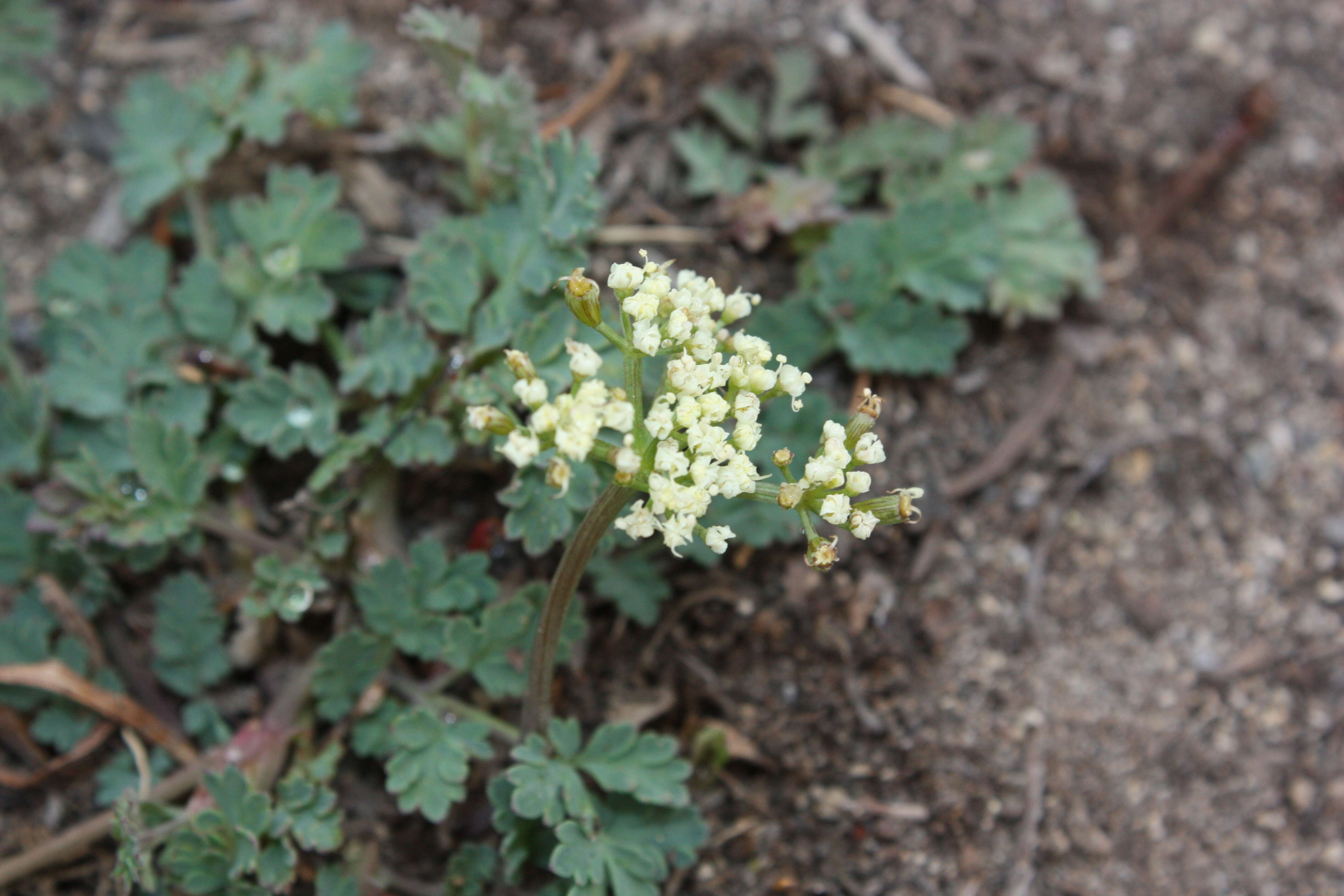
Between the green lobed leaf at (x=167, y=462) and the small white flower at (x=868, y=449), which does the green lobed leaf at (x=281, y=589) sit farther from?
the small white flower at (x=868, y=449)

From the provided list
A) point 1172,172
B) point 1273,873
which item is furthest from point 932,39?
point 1273,873

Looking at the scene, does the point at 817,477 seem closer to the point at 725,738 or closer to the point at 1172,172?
the point at 725,738

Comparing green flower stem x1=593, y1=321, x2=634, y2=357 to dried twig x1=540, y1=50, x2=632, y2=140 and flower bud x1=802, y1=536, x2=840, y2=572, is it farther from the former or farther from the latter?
dried twig x1=540, y1=50, x2=632, y2=140

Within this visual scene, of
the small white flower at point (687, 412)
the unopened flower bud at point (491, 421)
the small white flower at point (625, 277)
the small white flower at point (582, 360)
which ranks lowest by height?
the unopened flower bud at point (491, 421)

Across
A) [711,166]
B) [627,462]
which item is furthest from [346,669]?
[711,166]

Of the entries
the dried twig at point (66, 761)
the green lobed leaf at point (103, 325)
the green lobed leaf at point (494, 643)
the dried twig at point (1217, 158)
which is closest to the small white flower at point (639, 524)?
the green lobed leaf at point (494, 643)

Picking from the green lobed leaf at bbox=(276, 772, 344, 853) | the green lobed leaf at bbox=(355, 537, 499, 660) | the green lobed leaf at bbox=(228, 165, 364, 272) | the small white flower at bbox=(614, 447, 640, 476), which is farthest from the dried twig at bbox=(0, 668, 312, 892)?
the small white flower at bbox=(614, 447, 640, 476)
